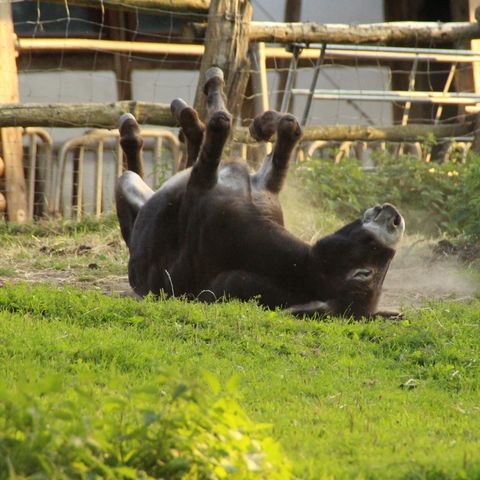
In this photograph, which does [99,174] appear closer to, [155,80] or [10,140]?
[10,140]

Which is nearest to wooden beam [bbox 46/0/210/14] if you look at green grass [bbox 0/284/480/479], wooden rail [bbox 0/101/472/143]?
wooden rail [bbox 0/101/472/143]

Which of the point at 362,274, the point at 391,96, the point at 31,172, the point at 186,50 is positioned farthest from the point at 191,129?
the point at 186,50

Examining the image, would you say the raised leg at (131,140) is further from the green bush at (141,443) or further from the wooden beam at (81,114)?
the green bush at (141,443)

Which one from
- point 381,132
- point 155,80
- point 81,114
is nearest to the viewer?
point 81,114

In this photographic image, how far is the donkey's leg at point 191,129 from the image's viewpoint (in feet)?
29.1

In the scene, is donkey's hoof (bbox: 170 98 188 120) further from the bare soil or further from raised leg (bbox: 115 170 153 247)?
the bare soil

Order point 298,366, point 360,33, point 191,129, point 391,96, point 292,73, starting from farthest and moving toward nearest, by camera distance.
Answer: point 391,96 → point 292,73 → point 360,33 → point 191,129 → point 298,366

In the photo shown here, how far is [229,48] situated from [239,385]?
18.7 feet

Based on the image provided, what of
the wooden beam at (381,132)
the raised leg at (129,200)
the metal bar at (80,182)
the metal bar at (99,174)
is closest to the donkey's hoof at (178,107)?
the raised leg at (129,200)

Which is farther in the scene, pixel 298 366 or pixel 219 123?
pixel 219 123

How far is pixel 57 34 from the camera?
50.2 ft

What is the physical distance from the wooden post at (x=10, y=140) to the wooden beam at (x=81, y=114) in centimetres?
196

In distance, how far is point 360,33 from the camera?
12055 millimetres

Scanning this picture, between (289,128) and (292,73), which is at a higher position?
(289,128)
